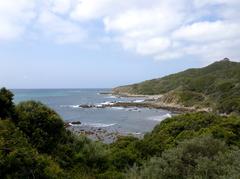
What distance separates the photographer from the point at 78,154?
17.3m

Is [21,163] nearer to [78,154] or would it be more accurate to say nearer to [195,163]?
[195,163]

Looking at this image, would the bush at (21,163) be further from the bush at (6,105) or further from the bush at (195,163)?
the bush at (6,105)

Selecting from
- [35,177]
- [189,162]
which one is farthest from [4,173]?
[189,162]

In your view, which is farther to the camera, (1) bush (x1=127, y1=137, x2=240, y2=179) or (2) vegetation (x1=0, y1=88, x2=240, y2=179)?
A: (2) vegetation (x1=0, y1=88, x2=240, y2=179)

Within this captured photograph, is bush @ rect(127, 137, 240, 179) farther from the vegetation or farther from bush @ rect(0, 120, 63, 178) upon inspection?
bush @ rect(0, 120, 63, 178)

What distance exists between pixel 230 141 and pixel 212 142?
1158 centimetres

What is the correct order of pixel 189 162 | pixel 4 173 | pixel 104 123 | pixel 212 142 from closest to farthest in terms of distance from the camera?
pixel 4 173 < pixel 189 162 < pixel 212 142 < pixel 104 123

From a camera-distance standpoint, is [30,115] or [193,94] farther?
[193,94]

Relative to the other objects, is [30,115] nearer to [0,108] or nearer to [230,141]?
Result: [0,108]

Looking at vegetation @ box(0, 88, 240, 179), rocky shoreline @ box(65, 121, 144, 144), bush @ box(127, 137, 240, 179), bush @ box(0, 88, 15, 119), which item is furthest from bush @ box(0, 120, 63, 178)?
rocky shoreline @ box(65, 121, 144, 144)

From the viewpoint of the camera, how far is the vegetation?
1118cm

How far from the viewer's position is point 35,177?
1120cm

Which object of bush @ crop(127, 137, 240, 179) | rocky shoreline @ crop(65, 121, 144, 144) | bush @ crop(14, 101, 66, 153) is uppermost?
bush @ crop(14, 101, 66, 153)

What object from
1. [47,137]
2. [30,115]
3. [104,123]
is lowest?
[104,123]
